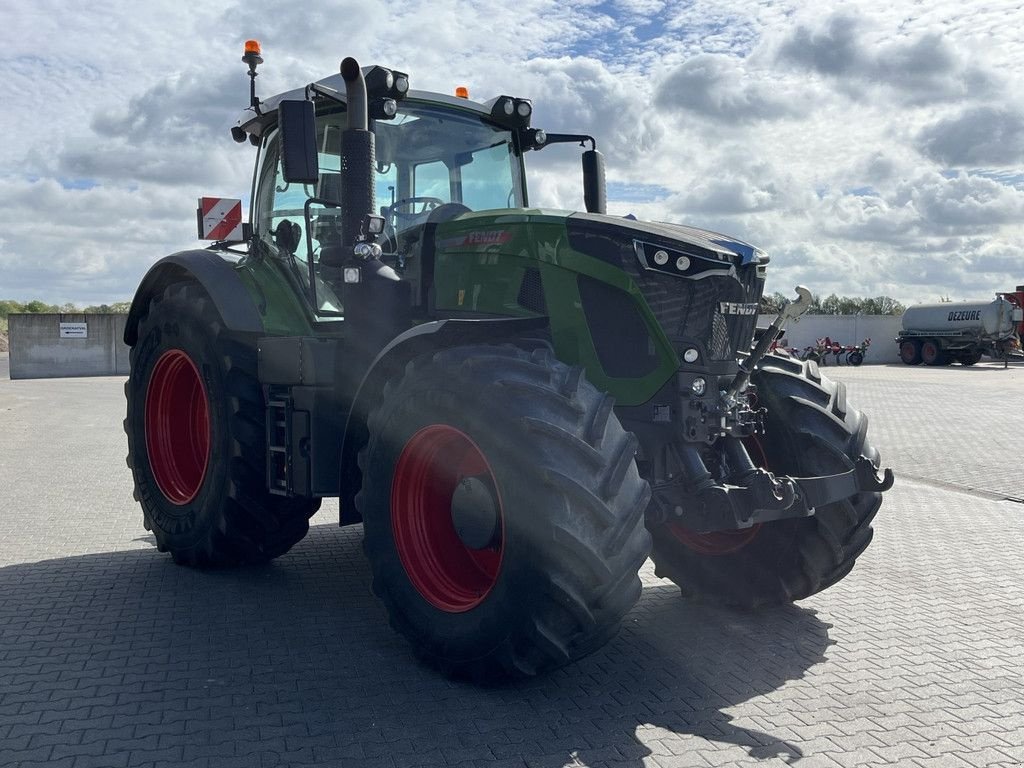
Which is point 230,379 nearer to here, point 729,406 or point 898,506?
point 729,406

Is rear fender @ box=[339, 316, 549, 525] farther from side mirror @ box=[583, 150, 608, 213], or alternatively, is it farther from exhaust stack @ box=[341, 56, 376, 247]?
side mirror @ box=[583, 150, 608, 213]

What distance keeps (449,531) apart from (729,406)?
1362 millimetres

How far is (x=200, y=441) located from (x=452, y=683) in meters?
3.08

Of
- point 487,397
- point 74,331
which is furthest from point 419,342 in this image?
point 74,331

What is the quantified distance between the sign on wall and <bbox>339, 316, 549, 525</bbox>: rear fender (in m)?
23.6

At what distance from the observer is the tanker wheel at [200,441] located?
5.54m

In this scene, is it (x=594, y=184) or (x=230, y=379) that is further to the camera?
(x=594, y=184)

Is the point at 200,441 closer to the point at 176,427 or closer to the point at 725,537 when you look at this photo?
the point at 176,427

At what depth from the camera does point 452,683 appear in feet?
13.4

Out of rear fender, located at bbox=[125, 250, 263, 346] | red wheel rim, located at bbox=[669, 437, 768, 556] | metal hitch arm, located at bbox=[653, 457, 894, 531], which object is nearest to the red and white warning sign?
rear fender, located at bbox=[125, 250, 263, 346]

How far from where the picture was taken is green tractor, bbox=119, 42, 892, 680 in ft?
12.1

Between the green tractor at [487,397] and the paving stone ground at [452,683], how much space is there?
260 mm

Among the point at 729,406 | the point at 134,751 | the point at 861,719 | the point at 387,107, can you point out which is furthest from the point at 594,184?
the point at 134,751

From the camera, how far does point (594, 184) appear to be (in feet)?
20.2
